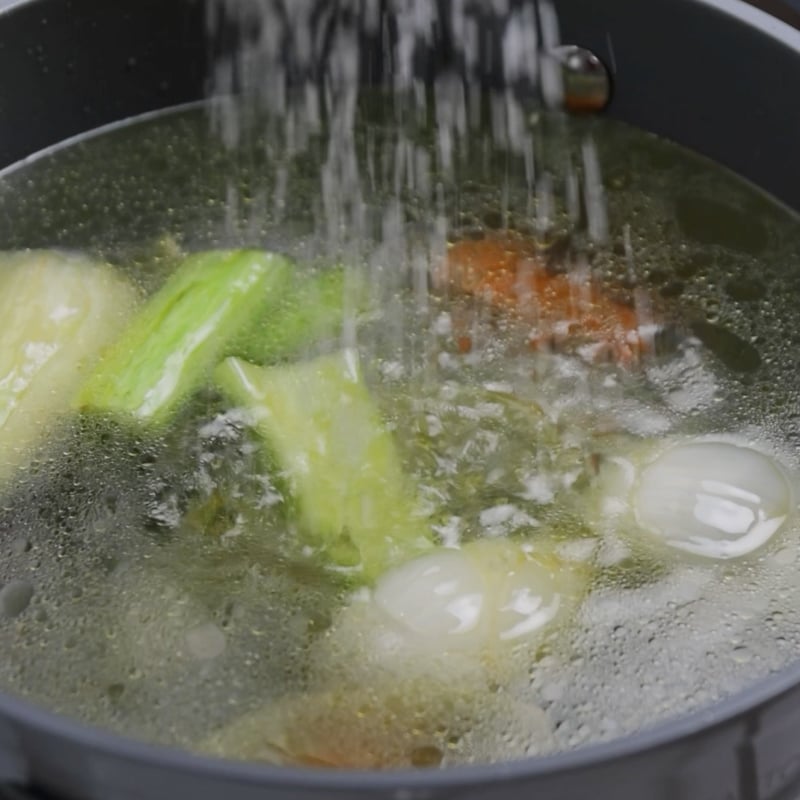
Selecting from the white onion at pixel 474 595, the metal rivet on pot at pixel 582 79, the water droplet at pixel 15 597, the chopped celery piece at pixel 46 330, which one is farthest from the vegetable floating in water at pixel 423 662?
the metal rivet on pot at pixel 582 79

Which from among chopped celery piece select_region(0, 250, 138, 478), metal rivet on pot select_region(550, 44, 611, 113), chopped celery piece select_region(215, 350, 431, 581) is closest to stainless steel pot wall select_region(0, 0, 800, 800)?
metal rivet on pot select_region(550, 44, 611, 113)

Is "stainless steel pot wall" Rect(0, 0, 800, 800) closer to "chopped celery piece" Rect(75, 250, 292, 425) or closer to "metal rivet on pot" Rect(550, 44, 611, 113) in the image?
"metal rivet on pot" Rect(550, 44, 611, 113)

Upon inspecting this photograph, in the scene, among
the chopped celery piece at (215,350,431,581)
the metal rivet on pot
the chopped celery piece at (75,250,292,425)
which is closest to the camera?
the chopped celery piece at (215,350,431,581)

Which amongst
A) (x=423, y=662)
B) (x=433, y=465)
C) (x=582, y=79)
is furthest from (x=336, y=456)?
(x=582, y=79)

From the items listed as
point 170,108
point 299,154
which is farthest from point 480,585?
point 170,108

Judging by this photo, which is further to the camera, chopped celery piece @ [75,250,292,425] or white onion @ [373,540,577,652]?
chopped celery piece @ [75,250,292,425]

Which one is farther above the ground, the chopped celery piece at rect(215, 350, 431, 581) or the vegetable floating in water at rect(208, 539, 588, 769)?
the chopped celery piece at rect(215, 350, 431, 581)

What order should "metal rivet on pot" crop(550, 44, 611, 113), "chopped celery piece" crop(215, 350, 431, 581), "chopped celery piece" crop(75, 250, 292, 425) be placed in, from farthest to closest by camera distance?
"metal rivet on pot" crop(550, 44, 611, 113) → "chopped celery piece" crop(75, 250, 292, 425) → "chopped celery piece" crop(215, 350, 431, 581)
